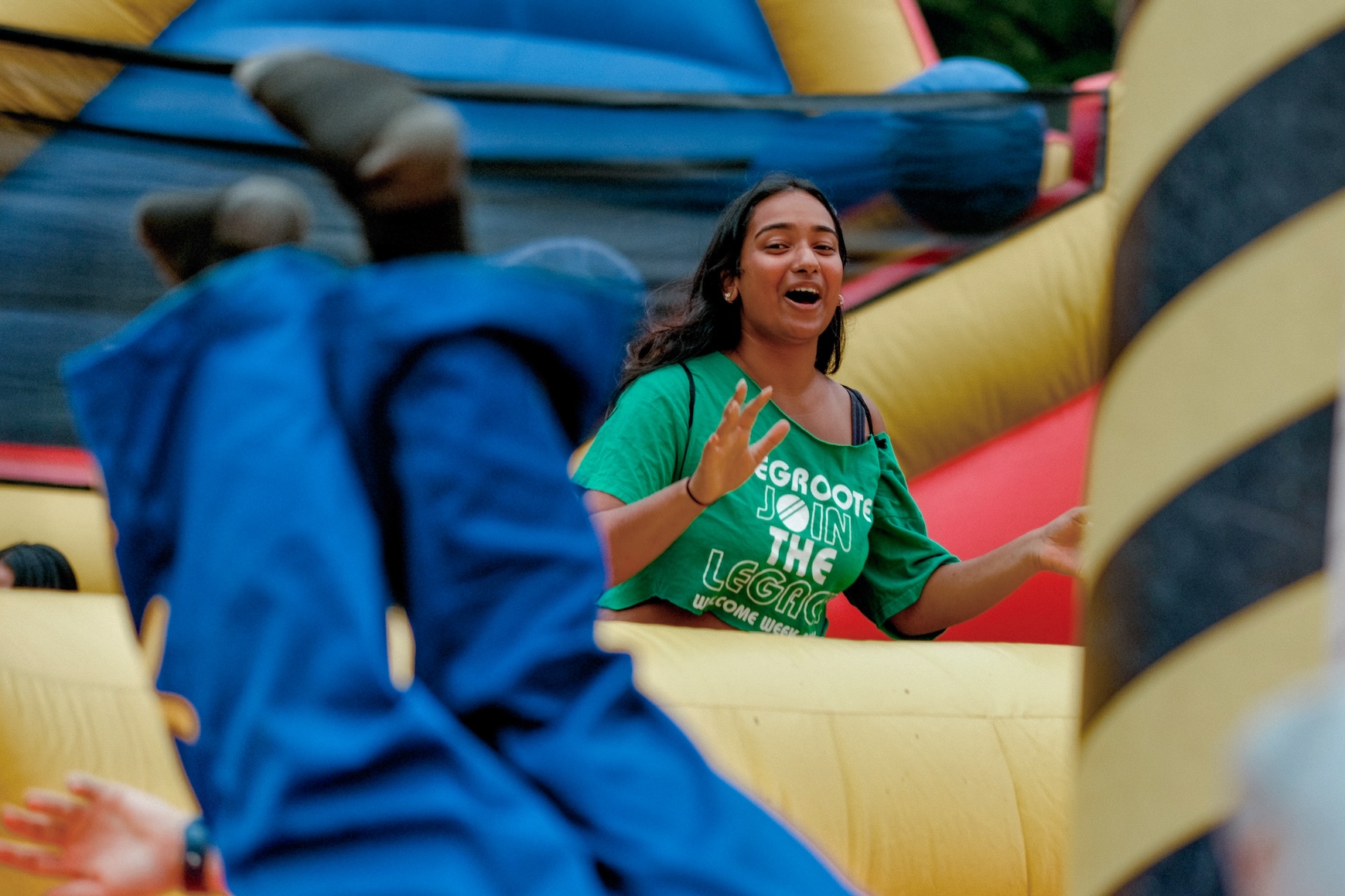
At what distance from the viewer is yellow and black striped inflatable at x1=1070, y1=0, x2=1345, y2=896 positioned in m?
0.37

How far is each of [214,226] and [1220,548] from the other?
59 centimetres

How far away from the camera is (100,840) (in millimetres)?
816

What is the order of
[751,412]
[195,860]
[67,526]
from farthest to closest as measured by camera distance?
1. [67,526]
2. [751,412]
3. [195,860]

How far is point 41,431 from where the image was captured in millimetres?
1183

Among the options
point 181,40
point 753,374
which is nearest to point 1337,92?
point 753,374

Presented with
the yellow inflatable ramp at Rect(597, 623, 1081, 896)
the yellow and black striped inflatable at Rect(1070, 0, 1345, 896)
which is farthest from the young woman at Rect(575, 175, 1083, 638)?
the yellow and black striped inflatable at Rect(1070, 0, 1345, 896)

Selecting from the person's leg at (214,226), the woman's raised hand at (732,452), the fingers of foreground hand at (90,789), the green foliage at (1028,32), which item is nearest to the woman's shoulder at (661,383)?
the woman's raised hand at (732,452)

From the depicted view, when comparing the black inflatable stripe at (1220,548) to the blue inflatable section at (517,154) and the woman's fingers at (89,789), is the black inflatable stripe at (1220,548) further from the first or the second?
the blue inflatable section at (517,154)

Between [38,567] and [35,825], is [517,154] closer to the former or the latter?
[38,567]

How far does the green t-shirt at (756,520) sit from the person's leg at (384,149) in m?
0.50

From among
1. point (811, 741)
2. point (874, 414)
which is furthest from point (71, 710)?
point (874, 414)

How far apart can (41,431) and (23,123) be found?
9.9 inches

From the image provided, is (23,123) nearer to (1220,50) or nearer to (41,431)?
(41,431)

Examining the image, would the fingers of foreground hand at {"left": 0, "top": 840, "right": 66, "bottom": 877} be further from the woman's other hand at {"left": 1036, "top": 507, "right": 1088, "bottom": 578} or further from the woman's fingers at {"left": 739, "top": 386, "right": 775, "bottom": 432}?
the woman's other hand at {"left": 1036, "top": 507, "right": 1088, "bottom": 578}
